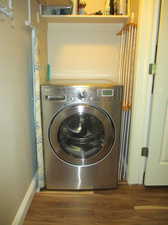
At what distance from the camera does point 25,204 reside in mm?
1461

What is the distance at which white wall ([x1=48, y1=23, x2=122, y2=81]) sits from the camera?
216 centimetres

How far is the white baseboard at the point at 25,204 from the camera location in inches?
51.7

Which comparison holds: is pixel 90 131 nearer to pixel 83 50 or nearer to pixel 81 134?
pixel 81 134

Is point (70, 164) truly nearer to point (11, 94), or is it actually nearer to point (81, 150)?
point (81, 150)

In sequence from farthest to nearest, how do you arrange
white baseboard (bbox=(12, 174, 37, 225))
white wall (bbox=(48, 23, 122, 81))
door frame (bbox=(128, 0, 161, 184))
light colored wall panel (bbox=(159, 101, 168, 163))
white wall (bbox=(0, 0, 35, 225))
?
white wall (bbox=(48, 23, 122, 81)) < light colored wall panel (bbox=(159, 101, 168, 163)) < door frame (bbox=(128, 0, 161, 184)) < white baseboard (bbox=(12, 174, 37, 225)) < white wall (bbox=(0, 0, 35, 225))

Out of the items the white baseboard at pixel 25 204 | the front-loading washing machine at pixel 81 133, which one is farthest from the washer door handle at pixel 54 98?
the white baseboard at pixel 25 204

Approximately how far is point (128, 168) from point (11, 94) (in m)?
1.36

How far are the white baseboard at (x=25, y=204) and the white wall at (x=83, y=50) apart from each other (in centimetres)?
131

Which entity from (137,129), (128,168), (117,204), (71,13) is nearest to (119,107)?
(137,129)

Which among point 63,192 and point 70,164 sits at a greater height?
point 70,164

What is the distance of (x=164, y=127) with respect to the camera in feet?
5.51

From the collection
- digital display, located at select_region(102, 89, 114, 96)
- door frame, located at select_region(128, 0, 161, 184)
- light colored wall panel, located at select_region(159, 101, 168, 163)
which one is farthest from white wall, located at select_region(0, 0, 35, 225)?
light colored wall panel, located at select_region(159, 101, 168, 163)

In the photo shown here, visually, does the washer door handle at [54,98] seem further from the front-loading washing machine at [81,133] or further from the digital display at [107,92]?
the digital display at [107,92]

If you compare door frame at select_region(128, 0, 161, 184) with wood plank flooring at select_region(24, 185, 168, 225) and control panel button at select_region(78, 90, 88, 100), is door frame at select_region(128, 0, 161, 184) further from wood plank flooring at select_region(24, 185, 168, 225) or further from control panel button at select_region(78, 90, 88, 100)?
control panel button at select_region(78, 90, 88, 100)
